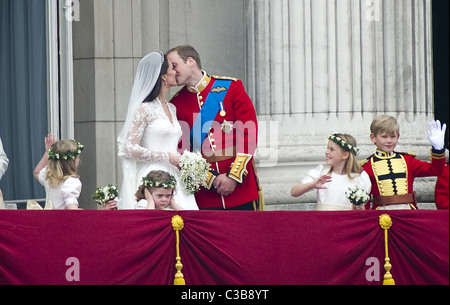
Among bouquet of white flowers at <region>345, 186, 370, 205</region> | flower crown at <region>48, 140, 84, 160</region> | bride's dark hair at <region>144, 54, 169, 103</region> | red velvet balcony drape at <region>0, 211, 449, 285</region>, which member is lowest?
red velvet balcony drape at <region>0, 211, 449, 285</region>

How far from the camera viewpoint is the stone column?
35.3 ft

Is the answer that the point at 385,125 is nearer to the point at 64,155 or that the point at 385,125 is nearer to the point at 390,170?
the point at 390,170

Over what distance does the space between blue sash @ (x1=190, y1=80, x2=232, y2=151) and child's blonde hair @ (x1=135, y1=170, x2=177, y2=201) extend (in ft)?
2.14

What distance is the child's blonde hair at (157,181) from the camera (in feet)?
28.6

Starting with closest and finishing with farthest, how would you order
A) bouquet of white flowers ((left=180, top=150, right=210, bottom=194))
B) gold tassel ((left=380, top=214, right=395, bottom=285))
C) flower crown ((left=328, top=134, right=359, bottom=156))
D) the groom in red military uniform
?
gold tassel ((left=380, top=214, right=395, bottom=285))
bouquet of white flowers ((left=180, top=150, right=210, bottom=194))
flower crown ((left=328, top=134, right=359, bottom=156))
the groom in red military uniform

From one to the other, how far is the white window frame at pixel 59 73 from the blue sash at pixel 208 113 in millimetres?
2371

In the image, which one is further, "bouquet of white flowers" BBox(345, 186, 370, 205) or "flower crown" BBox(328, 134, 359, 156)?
"flower crown" BBox(328, 134, 359, 156)

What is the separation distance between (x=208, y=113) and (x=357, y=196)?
141cm

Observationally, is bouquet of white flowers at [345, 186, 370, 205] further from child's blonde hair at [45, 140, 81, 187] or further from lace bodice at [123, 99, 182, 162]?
child's blonde hair at [45, 140, 81, 187]

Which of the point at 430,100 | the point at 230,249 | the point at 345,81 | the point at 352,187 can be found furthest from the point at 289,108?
the point at 230,249

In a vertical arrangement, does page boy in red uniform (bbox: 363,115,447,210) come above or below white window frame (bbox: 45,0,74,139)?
below

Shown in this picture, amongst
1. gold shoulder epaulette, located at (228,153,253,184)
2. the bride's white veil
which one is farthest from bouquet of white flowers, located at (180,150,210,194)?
the bride's white veil

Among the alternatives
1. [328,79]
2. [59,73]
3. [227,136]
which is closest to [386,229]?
[227,136]

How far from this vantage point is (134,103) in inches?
359
